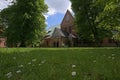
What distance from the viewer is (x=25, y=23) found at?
149 ft

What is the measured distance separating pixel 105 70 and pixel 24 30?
40.3 meters

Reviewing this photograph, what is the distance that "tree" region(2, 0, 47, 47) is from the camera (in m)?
44.6

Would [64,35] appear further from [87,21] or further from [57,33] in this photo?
[87,21]

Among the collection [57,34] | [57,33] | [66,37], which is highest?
[57,33]

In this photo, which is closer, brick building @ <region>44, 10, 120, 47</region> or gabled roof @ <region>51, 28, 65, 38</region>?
brick building @ <region>44, 10, 120, 47</region>

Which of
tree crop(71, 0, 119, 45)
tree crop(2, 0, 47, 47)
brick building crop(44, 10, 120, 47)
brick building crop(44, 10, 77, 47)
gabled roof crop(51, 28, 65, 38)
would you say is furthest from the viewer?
gabled roof crop(51, 28, 65, 38)

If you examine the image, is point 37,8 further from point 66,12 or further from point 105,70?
point 105,70

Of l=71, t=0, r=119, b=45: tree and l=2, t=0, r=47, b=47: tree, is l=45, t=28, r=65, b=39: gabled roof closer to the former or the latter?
l=71, t=0, r=119, b=45: tree

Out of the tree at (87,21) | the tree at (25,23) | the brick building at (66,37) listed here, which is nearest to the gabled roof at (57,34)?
the brick building at (66,37)

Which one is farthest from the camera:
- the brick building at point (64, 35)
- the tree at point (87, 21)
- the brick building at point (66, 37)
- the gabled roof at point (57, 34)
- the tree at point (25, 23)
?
the gabled roof at point (57, 34)

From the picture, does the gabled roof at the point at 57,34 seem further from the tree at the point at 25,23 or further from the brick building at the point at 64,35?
the tree at the point at 25,23

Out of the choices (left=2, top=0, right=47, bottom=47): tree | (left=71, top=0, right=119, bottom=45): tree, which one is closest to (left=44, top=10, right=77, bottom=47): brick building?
(left=71, top=0, right=119, bottom=45): tree

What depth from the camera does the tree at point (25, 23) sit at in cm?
4459

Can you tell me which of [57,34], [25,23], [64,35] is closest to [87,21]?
[25,23]
